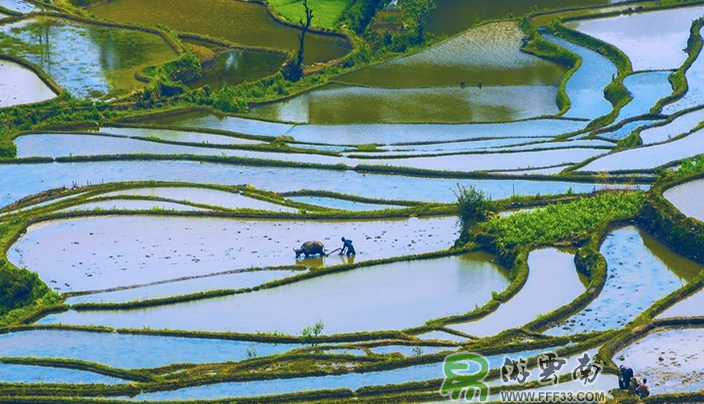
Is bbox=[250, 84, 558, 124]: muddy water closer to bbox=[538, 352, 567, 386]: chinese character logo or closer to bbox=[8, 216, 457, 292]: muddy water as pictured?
bbox=[8, 216, 457, 292]: muddy water

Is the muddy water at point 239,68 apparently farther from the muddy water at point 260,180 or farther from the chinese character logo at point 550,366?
the chinese character logo at point 550,366

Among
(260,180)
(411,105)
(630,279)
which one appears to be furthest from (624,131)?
(630,279)

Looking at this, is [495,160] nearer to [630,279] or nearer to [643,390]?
[630,279]

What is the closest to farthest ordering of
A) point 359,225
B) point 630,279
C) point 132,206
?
point 630,279 < point 359,225 < point 132,206

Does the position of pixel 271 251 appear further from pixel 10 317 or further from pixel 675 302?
pixel 675 302

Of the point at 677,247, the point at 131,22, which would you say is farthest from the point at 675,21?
the point at 677,247

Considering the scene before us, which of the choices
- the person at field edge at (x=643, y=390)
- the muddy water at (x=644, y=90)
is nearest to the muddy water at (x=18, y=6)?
the muddy water at (x=644, y=90)

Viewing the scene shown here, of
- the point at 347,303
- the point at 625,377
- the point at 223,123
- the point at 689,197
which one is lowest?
the point at 625,377

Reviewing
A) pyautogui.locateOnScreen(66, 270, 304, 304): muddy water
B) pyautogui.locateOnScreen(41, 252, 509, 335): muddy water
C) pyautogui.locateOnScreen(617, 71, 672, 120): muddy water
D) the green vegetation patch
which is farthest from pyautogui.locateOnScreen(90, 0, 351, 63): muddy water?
pyautogui.locateOnScreen(41, 252, 509, 335): muddy water
